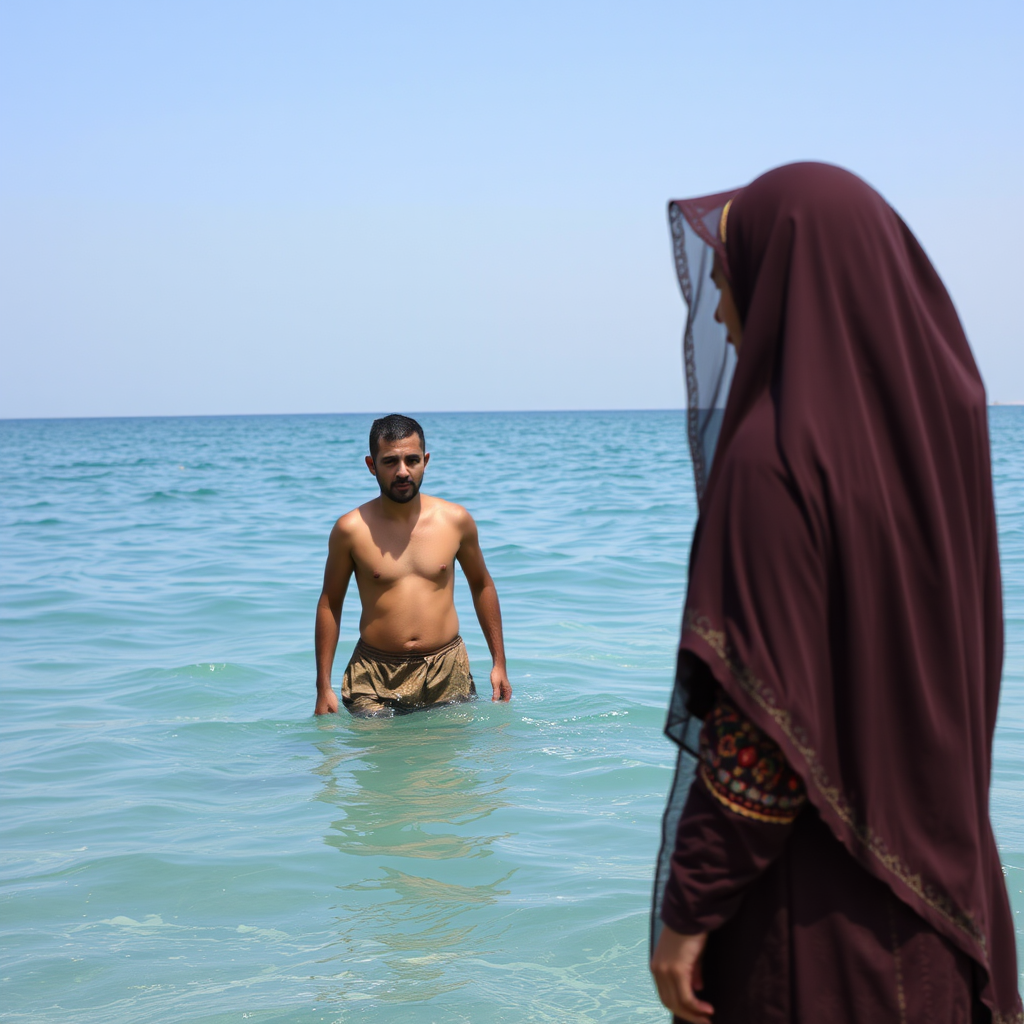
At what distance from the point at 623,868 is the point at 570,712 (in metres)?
2.40

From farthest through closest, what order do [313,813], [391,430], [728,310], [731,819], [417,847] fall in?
[391,430], [313,813], [417,847], [728,310], [731,819]

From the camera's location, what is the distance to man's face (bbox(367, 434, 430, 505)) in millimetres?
5504

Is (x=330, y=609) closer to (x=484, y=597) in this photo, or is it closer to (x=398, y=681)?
(x=398, y=681)

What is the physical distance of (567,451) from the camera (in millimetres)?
42344

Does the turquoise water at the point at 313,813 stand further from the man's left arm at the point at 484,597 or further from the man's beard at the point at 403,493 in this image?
the man's beard at the point at 403,493

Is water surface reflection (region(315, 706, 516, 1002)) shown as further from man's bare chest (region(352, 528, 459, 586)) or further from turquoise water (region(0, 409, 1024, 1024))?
man's bare chest (region(352, 528, 459, 586))

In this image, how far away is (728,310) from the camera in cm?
164

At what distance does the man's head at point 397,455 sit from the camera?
5480mm

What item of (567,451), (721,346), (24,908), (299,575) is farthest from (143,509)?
(567,451)

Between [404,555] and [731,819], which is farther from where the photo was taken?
[404,555]

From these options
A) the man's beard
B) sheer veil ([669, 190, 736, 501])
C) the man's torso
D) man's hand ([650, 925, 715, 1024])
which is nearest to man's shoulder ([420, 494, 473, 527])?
the man's torso

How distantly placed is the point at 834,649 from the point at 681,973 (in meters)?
0.48

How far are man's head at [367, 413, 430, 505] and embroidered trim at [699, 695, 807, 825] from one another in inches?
162

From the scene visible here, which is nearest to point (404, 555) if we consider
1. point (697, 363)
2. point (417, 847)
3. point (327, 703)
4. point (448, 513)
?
point (448, 513)
